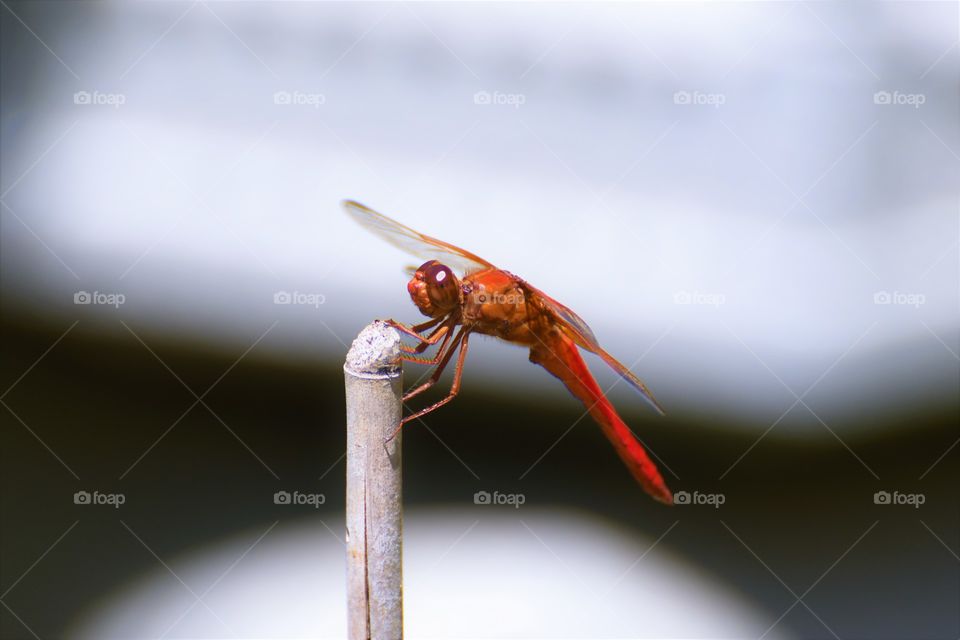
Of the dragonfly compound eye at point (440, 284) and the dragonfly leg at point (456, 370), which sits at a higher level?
the dragonfly compound eye at point (440, 284)

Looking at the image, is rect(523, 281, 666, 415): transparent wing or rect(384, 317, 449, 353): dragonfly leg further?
rect(523, 281, 666, 415): transparent wing

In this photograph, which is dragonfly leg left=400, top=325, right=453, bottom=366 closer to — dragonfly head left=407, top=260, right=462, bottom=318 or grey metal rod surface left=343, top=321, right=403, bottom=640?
dragonfly head left=407, top=260, right=462, bottom=318

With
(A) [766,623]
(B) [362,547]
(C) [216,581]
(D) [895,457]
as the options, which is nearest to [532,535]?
(A) [766,623]

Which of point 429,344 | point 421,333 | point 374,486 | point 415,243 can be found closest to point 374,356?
point 374,486

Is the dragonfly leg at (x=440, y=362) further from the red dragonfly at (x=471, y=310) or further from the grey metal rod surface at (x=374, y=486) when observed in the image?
the grey metal rod surface at (x=374, y=486)

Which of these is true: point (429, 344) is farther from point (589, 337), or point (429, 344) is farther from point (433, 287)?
point (589, 337)

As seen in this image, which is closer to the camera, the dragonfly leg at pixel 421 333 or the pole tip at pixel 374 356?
the pole tip at pixel 374 356

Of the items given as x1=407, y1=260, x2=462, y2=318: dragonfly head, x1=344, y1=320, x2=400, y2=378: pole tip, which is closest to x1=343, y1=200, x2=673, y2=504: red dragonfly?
x1=407, y1=260, x2=462, y2=318: dragonfly head

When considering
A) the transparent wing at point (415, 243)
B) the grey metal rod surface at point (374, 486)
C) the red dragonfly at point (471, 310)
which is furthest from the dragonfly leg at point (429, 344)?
the grey metal rod surface at point (374, 486)
